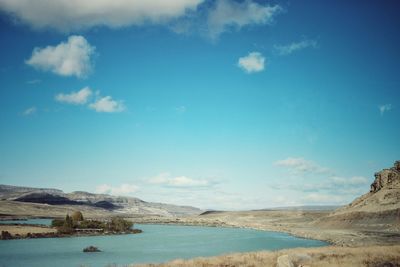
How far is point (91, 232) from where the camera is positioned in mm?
86625

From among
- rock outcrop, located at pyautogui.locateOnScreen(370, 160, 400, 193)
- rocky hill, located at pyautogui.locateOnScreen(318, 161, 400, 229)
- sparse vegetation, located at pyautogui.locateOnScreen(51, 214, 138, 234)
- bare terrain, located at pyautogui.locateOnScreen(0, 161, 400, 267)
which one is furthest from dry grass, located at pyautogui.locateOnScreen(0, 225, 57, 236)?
rock outcrop, located at pyautogui.locateOnScreen(370, 160, 400, 193)

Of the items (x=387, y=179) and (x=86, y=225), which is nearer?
(x=86, y=225)

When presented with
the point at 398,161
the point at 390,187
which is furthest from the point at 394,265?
the point at 398,161

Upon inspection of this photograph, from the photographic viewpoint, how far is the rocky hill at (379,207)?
8025cm

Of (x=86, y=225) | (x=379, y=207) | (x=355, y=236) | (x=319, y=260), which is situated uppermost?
(x=379, y=207)

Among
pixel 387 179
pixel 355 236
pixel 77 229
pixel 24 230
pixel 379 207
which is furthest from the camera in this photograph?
pixel 387 179

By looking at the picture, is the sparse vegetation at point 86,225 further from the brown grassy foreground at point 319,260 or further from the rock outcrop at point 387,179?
the rock outcrop at point 387,179

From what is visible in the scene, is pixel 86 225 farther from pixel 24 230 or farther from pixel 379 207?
pixel 379 207

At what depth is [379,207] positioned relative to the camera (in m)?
85.6

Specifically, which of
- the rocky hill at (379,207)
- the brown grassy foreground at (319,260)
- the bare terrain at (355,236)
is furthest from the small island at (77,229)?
the brown grassy foreground at (319,260)

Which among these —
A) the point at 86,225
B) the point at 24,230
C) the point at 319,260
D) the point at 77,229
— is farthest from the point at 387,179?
the point at 24,230

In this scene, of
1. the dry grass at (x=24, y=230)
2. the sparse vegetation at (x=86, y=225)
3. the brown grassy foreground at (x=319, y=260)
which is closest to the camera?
the brown grassy foreground at (x=319, y=260)

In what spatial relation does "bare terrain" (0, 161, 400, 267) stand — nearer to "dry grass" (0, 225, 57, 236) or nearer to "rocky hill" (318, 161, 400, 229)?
"rocky hill" (318, 161, 400, 229)

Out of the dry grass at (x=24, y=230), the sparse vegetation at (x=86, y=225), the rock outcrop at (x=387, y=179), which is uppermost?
the rock outcrop at (x=387, y=179)
